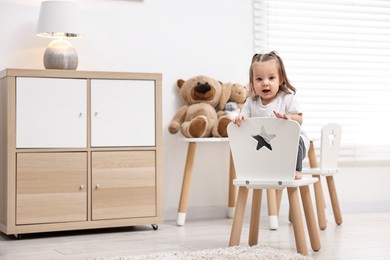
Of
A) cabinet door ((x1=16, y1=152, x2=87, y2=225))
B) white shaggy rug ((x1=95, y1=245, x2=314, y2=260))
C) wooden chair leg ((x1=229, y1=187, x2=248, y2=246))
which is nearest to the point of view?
white shaggy rug ((x1=95, y1=245, x2=314, y2=260))

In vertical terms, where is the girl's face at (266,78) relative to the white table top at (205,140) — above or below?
above

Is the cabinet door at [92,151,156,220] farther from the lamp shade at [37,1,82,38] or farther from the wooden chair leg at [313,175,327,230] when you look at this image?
the wooden chair leg at [313,175,327,230]

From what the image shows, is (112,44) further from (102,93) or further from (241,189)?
(241,189)

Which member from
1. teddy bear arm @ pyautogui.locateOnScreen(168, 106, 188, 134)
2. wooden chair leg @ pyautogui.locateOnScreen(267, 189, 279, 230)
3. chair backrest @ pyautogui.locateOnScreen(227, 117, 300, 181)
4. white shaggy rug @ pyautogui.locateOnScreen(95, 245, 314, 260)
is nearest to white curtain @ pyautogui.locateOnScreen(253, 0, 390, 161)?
teddy bear arm @ pyautogui.locateOnScreen(168, 106, 188, 134)

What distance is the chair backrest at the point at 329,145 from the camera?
316 centimetres

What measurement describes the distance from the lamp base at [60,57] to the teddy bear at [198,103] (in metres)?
0.62

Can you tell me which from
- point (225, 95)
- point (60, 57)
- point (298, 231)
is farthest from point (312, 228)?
point (60, 57)

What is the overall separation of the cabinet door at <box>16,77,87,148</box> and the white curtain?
1.18m

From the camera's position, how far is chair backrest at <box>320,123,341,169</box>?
3155 millimetres

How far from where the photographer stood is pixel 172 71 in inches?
138

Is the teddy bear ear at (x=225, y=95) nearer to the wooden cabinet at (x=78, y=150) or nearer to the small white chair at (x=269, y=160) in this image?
the wooden cabinet at (x=78, y=150)

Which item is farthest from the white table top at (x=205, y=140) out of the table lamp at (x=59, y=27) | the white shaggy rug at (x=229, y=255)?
the white shaggy rug at (x=229, y=255)

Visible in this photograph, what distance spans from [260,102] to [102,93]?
85 cm

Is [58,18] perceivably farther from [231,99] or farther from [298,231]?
[298,231]
